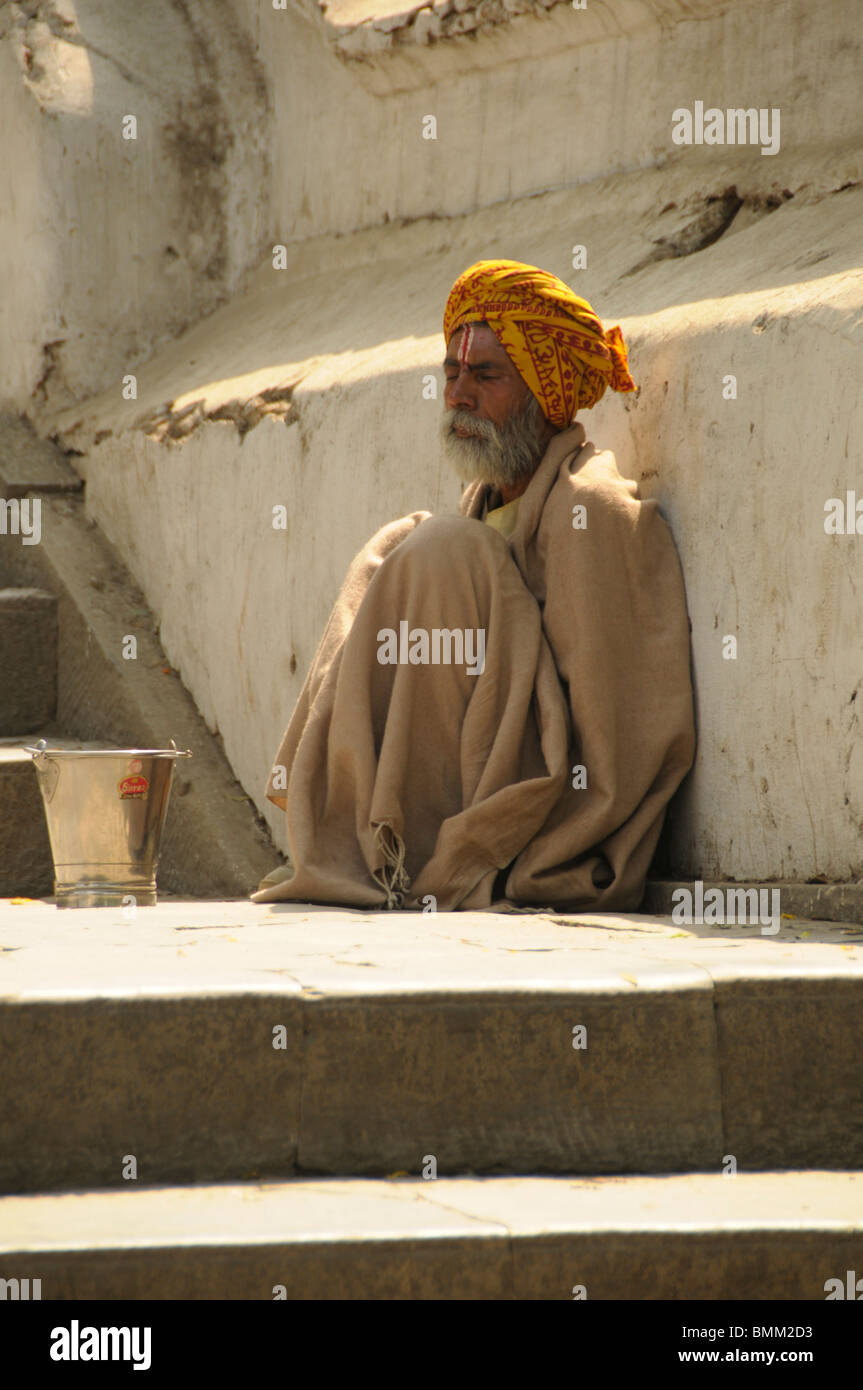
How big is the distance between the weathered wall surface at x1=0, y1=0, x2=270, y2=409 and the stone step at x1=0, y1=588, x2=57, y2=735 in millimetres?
1023

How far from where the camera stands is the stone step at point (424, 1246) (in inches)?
78.2

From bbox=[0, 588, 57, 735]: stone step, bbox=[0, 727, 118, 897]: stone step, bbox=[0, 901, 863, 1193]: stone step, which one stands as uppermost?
bbox=[0, 588, 57, 735]: stone step

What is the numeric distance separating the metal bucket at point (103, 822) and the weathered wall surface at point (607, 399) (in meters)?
1.22

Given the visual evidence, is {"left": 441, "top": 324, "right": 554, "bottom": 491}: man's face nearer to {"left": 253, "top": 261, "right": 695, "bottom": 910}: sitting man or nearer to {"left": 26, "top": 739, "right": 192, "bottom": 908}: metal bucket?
{"left": 253, "top": 261, "right": 695, "bottom": 910}: sitting man

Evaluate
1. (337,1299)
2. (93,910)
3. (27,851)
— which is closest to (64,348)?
(27,851)

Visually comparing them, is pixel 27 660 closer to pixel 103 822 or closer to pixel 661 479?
pixel 103 822

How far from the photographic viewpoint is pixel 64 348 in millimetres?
6496

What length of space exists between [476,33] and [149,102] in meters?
1.65

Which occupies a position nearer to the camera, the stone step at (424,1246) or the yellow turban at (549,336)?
the stone step at (424,1246)

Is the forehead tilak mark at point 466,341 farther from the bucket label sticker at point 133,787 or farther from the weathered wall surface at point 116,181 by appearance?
the weathered wall surface at point 116,181

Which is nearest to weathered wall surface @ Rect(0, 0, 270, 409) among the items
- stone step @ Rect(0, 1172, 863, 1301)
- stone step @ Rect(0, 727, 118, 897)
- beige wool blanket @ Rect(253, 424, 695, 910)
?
stone step @ Rect(0, 727, 118, 897)

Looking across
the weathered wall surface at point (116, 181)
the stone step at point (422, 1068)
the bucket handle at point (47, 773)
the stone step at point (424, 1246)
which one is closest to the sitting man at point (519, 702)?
the bucket handle at point (47, 773)

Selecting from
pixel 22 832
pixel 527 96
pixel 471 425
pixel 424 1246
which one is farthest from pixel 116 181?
pixel 424 1246

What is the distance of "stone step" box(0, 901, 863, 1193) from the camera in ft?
7.55
